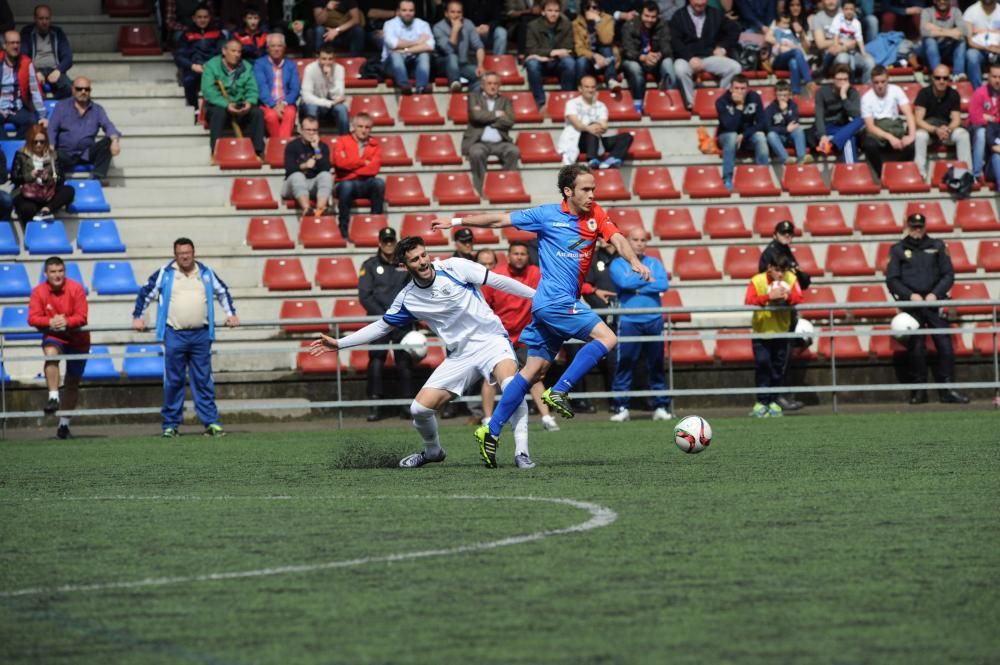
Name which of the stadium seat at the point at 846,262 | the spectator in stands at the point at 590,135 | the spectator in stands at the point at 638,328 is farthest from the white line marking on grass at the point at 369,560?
the spectator in stands at the point at 590,135

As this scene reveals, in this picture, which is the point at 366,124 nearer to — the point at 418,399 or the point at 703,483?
the point at 418,399

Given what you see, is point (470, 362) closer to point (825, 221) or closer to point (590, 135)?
point (590, 135)

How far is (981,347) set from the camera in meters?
18.9

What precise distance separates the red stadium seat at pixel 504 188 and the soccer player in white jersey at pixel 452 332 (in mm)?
9763

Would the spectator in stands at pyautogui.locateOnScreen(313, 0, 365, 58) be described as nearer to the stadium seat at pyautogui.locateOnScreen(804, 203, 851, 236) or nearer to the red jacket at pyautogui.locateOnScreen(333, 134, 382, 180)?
the red jacket at pyautogui.locateOnScreen(333, 134, 382, 180)

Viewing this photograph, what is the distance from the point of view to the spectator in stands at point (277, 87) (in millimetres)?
21375

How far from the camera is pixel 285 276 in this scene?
19547mm

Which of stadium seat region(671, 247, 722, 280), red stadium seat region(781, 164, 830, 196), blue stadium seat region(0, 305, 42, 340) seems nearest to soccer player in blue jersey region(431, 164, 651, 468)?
stadium seat region(671, 247, 722, 280)

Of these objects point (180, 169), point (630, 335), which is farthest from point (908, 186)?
point (180, 169)

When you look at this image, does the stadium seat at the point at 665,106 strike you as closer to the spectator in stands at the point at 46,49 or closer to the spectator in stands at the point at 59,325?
the spectator in stands at the point at 46,49

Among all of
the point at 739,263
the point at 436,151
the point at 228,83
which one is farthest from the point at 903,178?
the point at 228,83

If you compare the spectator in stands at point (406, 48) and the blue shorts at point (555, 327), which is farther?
the spectator in stands at point (406, 48)

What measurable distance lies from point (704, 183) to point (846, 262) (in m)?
2.40

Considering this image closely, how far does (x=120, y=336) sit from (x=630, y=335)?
6.52 meters
